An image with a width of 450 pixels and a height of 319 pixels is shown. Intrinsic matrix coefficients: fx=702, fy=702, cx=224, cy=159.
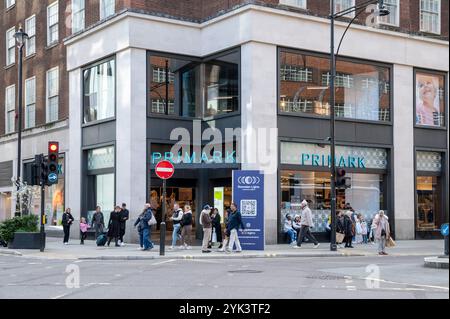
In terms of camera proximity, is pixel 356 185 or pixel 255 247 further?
pixel 356 185

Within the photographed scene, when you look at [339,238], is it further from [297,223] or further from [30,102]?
[30,102]

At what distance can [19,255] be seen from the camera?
24891mm

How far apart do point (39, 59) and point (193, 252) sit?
20117 mm

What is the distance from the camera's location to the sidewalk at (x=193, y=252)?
23.5m

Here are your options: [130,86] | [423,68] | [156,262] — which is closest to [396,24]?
[423,68]

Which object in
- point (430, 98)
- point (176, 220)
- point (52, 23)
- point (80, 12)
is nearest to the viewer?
point (176, 220)

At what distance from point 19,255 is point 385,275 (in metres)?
13.8

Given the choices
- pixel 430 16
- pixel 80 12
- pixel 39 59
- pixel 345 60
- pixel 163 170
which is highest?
pixel 80 12

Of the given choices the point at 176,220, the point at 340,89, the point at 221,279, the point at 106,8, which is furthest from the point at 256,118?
the point at 221,279

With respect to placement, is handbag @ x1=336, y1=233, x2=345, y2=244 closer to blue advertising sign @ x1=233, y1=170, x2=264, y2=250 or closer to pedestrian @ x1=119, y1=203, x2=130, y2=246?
blue advertising sign @ x1=233, y1=170, x2=264, y2=250

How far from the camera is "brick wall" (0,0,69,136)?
3747 cm

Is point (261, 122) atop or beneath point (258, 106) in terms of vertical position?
beneath

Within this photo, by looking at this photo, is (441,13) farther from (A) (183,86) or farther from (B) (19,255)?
(B) (19,255)

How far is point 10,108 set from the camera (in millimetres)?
43844
